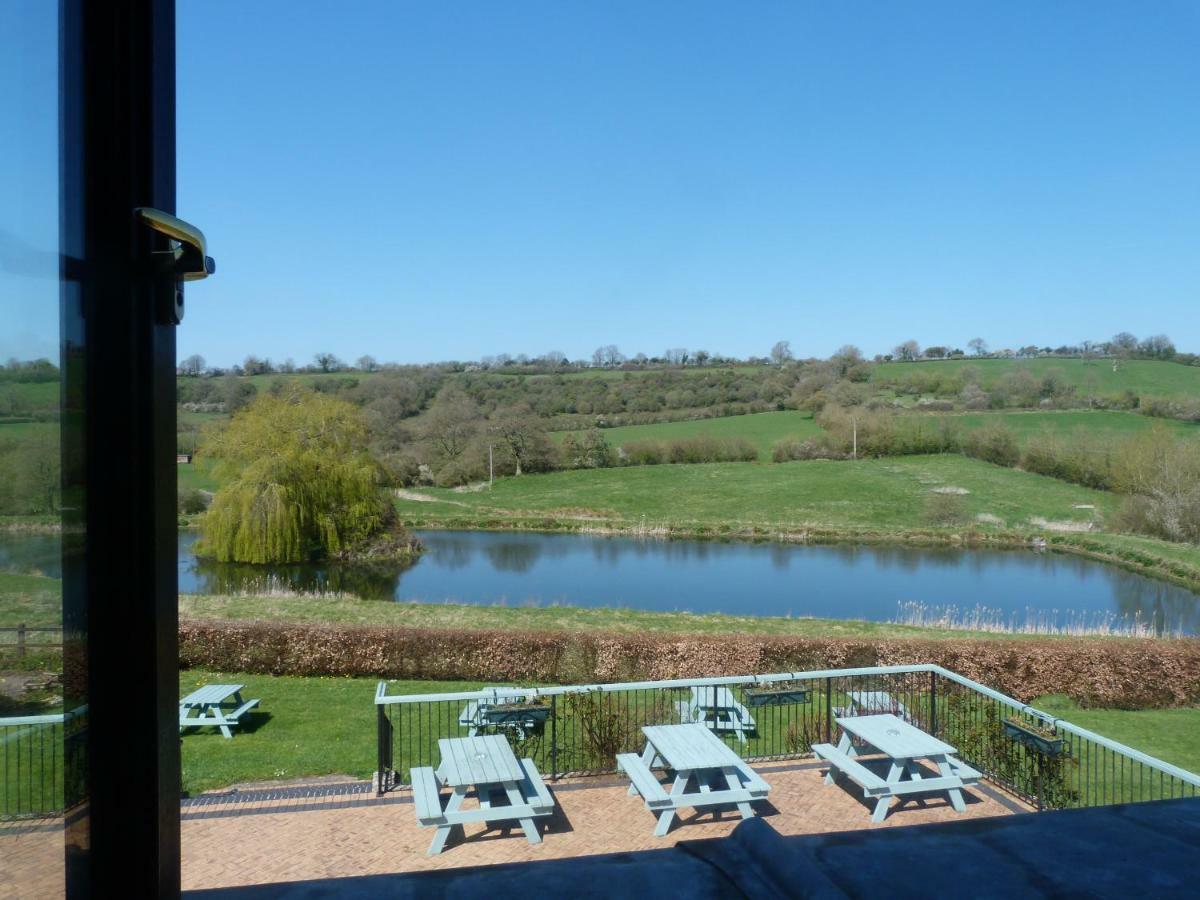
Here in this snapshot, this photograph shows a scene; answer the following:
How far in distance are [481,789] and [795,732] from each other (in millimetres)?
3369

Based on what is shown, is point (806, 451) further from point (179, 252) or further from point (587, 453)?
point (179, 252)

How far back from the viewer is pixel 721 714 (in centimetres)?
864

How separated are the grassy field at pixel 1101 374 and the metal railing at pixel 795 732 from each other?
3886cm

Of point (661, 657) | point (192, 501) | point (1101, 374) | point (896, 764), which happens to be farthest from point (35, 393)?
point (1101, 374)

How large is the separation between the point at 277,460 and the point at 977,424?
103ft

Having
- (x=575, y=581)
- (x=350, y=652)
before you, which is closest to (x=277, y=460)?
(x=575, y=581)

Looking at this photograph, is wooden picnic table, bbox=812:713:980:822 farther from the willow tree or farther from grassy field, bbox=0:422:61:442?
the willow tree

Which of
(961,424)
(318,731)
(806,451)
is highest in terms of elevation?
(961,424)

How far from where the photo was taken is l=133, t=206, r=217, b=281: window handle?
2.45 ft

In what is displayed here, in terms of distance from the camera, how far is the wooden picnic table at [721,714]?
27.2 ft

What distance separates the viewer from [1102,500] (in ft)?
100

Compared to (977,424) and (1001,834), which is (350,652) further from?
(977,424)

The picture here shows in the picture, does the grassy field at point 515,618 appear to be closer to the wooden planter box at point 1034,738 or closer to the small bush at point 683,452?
the wooden planter box at point 1034,738

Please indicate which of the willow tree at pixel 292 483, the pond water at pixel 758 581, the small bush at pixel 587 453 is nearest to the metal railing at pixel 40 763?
the pond water at pixel 758 581
